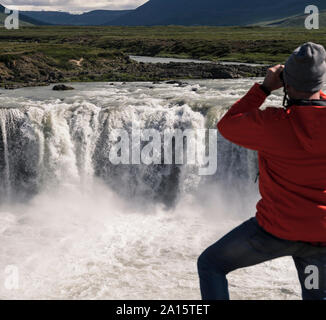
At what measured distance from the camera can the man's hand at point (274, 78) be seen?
3659 millimetres

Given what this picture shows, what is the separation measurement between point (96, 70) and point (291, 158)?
147ft

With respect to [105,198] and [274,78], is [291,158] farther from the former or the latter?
[105,198]

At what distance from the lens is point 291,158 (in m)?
3.47

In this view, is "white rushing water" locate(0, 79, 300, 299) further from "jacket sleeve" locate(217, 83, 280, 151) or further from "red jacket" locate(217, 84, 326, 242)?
"jacket sleeve" locate(217, 83, 280, 151)

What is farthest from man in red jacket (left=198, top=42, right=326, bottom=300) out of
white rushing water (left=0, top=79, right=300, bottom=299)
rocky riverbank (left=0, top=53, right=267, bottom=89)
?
rocky riverbank (left=0, top=53, right=267, bottom=89)

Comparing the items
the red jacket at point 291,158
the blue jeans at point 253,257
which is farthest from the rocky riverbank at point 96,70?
the red jacket at point 291,158

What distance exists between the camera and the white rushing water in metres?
13.8

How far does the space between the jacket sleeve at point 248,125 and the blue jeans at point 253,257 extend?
77 cm

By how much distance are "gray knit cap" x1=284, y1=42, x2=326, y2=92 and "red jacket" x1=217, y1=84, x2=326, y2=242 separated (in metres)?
0.19

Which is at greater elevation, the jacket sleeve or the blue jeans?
the jacket sleeve

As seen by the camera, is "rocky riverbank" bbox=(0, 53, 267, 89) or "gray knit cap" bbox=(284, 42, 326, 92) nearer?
"gray knit cap" bbox=(284, 42, 326, 92)

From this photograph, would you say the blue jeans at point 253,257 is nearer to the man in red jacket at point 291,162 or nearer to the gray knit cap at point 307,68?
the man in red jacket at point 291,162

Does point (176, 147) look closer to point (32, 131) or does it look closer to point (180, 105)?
point (180, 105)
